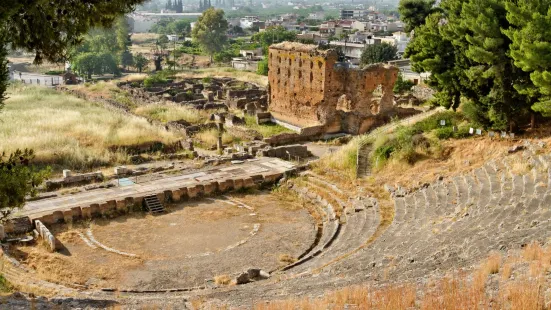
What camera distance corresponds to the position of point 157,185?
82.5 ft

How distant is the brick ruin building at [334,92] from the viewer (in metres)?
35.9

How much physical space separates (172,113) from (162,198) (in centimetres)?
1995

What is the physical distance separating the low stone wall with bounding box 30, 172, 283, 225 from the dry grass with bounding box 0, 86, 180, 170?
23.0ft

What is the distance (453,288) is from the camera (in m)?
10.5

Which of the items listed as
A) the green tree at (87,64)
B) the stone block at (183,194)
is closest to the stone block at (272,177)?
the stone block at (183,194)

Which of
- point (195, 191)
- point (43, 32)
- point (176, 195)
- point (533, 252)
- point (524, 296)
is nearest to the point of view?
point (524, 296)

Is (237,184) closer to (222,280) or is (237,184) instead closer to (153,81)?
(222,280)

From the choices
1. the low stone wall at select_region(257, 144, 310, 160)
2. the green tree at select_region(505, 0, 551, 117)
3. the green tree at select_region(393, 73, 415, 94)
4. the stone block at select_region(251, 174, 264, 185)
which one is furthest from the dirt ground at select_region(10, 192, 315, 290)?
the green tree at select_region(393, 73, 415, 94)

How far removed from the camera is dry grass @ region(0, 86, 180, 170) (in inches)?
1178

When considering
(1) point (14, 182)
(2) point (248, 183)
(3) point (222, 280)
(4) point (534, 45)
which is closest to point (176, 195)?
(2) point (248, 183)

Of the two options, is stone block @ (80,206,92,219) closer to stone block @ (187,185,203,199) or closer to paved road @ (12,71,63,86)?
stone block @ (187,185,203,199)

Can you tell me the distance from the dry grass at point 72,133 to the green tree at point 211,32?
158 feet

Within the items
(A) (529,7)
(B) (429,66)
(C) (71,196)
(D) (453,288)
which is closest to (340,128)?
(B) (429,66)

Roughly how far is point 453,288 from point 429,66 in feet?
61.5
